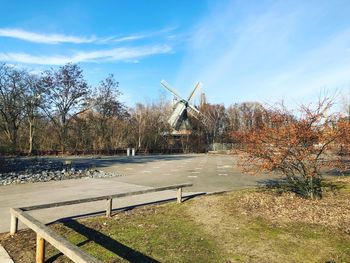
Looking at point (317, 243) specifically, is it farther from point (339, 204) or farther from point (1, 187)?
point (1, 187)

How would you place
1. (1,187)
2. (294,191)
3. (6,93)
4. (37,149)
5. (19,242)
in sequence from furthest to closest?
(37,149)
(6,93)
(1,187)
(294,191)
(19,242)

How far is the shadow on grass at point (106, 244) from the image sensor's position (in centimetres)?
497

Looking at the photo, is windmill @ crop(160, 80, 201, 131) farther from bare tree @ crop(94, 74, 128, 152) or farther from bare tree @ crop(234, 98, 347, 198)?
bare tree @ crop(234, 98, 347, 198)

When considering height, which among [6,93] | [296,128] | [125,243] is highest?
[6,93]

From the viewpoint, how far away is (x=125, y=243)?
5.64 meters

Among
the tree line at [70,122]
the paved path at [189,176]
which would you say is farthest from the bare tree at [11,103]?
the paved path at [189,176]

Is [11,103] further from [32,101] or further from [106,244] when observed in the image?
[106,244]

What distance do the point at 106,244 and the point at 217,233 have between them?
2.12 metres

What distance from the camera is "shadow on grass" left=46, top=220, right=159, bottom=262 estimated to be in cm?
497

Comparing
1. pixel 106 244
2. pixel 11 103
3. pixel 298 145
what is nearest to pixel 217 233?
pixel 106 244

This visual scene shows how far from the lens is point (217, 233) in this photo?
6234mm

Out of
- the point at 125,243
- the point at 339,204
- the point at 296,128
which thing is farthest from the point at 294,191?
the point at 125,243

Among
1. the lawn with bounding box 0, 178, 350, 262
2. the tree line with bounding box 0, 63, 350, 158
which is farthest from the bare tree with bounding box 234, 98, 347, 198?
the tree line with bounding box 0, 63, 350, 158

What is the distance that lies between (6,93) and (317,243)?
35.8 meters
